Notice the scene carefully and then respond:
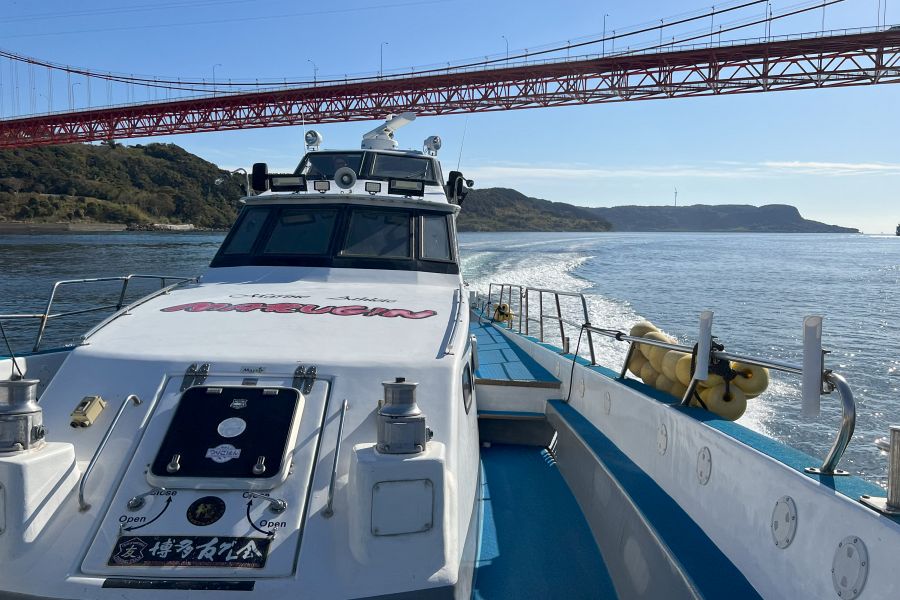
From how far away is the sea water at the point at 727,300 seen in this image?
28.1 feet

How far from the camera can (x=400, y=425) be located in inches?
96.1

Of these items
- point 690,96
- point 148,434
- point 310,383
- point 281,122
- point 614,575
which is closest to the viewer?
point 148,434

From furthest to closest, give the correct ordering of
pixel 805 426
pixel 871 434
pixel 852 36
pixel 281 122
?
pixel 281 122
pixel 852 36
pixel 805 426
pixel 871 434

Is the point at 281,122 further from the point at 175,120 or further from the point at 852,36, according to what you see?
the point at 852,36

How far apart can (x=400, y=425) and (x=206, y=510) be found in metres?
0.80

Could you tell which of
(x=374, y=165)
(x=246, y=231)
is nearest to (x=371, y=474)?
(x=246, y=231)

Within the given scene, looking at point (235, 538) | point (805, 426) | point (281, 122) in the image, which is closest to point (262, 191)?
point (235, 538)

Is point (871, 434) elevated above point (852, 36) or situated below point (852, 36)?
below

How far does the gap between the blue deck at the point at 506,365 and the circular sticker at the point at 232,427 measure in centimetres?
274

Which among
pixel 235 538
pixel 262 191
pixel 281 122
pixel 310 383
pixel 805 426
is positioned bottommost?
pixel 805 426

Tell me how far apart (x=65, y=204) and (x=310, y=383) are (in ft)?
264

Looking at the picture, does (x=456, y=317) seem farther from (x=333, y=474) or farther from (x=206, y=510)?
(x=206, y=510)

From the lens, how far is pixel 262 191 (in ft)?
18.7

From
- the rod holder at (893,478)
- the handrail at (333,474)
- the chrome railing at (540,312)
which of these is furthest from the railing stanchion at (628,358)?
the rod holder at (893,478)
